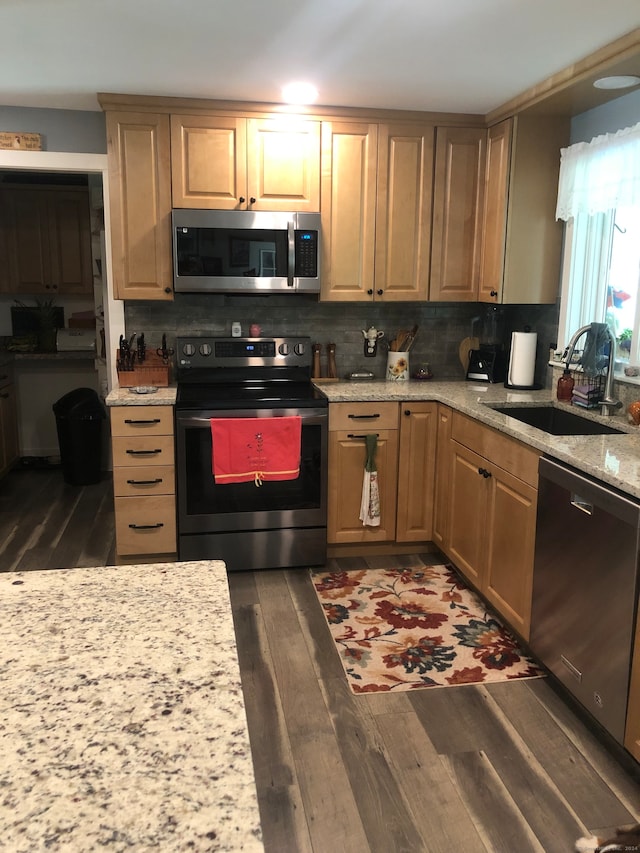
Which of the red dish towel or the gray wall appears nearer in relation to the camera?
the red dish towel

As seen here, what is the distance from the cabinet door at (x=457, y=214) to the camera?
3.83 metres

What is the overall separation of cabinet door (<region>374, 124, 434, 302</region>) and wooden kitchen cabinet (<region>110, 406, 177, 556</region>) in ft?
4.66

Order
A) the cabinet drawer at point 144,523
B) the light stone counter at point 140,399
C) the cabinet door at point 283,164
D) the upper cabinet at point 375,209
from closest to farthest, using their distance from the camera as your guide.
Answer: the light stone counter at point 140,399
the cabinet drawer at point 144,523
the cabinet door at point 283,164
the upper cabinet at point 375,209

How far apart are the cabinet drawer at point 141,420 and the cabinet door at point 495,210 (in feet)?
5.93

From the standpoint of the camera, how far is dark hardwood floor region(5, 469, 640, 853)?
1.92 metres

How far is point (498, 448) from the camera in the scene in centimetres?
297

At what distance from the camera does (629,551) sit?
206 cm

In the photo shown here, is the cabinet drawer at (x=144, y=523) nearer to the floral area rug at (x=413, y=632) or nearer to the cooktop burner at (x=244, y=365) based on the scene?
the cooktop burner at (x=244, y=365)

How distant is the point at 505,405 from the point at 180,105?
7.12 ft

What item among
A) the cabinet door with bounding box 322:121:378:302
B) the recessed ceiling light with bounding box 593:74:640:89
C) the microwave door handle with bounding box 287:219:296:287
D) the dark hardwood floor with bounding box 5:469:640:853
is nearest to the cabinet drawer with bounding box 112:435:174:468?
the dark hardwood floor with bounding box 5:469:640:853

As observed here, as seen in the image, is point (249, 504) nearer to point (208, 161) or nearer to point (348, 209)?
point (348, 209)

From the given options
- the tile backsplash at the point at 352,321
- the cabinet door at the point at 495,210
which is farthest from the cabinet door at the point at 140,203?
the cabinet door at the point at 495,210

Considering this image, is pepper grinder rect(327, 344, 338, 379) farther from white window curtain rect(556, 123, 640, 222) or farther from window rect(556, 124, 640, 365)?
white window curtain rect(556, 123, 640, 222)

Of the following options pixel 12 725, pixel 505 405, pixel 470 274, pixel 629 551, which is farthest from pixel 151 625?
pixel 470 274
